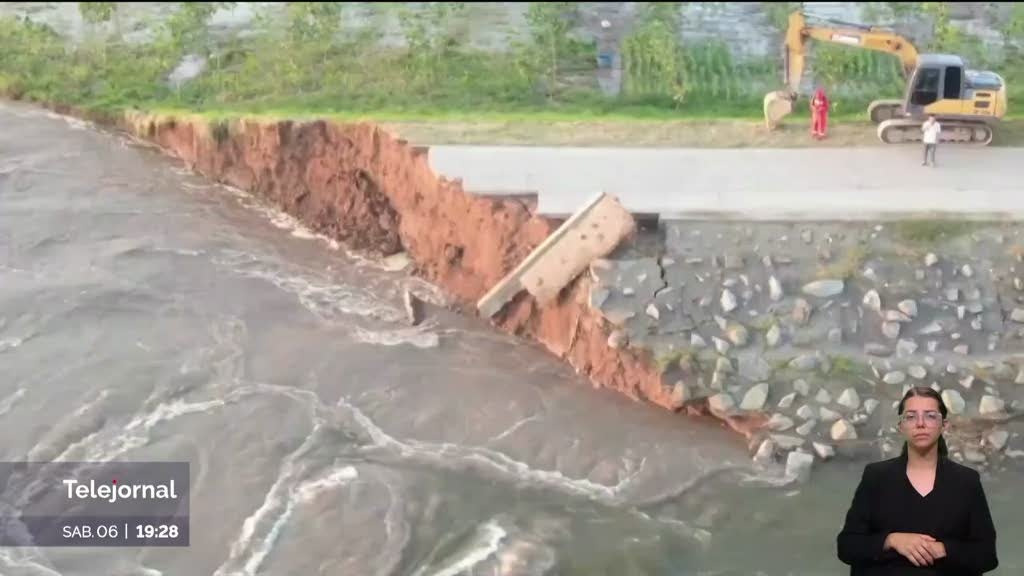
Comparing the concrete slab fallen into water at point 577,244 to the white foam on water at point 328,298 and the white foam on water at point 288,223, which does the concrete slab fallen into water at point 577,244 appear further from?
the white foam on water at point 288,223

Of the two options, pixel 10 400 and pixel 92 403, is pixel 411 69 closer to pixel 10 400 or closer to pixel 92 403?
pixel 92 403

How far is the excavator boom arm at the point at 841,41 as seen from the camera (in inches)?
346

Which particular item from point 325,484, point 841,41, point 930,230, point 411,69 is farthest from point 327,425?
point 841,41

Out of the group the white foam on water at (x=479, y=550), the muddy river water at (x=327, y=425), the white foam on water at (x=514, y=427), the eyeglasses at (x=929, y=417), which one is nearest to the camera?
the eyeglasses at (x=929, y=417)

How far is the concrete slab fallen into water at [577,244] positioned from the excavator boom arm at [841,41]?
263cm

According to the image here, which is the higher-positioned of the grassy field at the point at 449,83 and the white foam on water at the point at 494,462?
the grassy field at the point at 449,83

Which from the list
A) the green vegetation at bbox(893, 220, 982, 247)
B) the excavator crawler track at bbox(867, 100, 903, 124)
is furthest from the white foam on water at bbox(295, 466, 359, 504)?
the excavator crawler track at bbox(867, 100, 903, 124)

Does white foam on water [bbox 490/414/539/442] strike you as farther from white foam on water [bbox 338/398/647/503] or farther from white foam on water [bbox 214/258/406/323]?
white foam on water [bbox 214/258/406/323]

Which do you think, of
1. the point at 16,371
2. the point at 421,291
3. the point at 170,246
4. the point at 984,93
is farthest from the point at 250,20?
the point at 984,93

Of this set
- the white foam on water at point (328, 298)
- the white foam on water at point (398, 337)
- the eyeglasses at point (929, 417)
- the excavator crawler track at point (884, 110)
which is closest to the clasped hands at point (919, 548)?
the eyeglasses at point (929, 417)

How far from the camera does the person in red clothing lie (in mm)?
8773

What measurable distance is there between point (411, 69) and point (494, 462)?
496cm

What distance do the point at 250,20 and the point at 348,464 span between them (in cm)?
639

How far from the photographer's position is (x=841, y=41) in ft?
29.2
